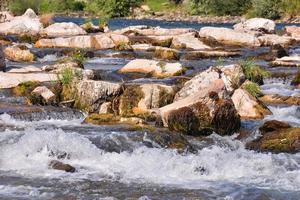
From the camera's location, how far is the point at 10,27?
43.2 metres

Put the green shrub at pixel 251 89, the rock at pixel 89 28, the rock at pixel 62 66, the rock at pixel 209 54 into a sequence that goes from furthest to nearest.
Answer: the rock at pixel 89 28 < the rock at pixel 209 54 < the rock at pixel 62 66 < the green shrub at pixel 251 89

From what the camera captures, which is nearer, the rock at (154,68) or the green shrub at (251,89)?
the green shrub at (251,89)

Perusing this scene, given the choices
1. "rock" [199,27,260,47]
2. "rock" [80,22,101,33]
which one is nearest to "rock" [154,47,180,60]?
"rock" [199,27,260,47]

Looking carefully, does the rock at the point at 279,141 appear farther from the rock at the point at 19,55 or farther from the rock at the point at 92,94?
the rock at the point at 19,55

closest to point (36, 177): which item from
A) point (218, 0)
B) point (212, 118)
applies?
point (212, 118)

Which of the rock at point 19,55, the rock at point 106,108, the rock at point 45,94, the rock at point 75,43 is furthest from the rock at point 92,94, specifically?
the rock at point 75,43

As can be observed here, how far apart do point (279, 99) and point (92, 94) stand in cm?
618

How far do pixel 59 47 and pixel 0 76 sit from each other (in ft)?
46.0

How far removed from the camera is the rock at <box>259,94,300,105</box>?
62.4ft

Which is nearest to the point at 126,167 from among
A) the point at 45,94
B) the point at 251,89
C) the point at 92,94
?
the point at 92,94

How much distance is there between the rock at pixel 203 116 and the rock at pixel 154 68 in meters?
7.92

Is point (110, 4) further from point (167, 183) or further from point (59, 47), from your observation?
point (167, 183)

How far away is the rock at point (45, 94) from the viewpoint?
58.6 feet

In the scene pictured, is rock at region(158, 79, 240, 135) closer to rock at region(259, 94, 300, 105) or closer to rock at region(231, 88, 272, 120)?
rock at region(231, 88, 272, 120)
